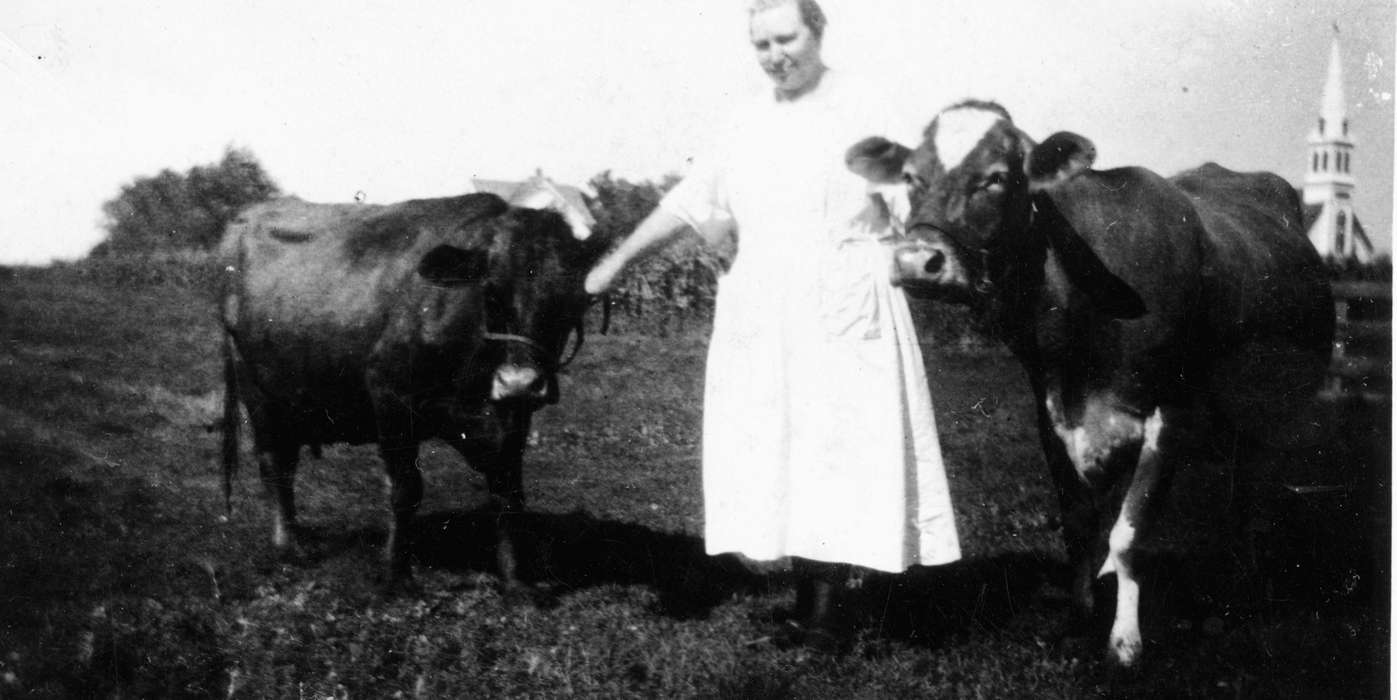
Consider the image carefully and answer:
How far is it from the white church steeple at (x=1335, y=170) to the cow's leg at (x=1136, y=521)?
3.75ft

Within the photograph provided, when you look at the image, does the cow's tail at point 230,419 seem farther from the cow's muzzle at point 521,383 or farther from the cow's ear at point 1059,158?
the cow's ear at point 1059,158

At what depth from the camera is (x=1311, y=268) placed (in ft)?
13.6

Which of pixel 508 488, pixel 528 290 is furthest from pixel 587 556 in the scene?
pixel 528 290

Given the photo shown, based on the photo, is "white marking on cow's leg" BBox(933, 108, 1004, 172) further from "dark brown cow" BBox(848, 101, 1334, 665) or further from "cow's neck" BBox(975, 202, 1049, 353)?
"cow's neck" BBox(975, 202, 1049, 353)

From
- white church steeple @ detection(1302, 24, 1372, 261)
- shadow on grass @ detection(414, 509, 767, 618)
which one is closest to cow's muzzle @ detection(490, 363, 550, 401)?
shadow on grass @ detection(414, 509, 767, 618)

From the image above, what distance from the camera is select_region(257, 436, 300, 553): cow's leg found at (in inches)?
166

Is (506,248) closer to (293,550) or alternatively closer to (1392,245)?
(293,550)

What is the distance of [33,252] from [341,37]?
66.3 inches

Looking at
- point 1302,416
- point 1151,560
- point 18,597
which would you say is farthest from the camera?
point 18,597

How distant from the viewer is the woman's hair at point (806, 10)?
342 cm

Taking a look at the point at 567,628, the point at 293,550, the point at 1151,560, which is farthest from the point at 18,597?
the point at 1151,560

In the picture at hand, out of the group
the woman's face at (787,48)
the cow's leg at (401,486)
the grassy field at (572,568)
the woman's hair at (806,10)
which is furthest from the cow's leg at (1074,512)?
the cow's leg at (401,486)

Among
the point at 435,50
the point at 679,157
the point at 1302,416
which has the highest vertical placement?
the point at 435,50

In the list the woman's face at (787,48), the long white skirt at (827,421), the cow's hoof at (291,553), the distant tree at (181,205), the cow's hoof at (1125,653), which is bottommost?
the cow's hoof at (1125,653)
